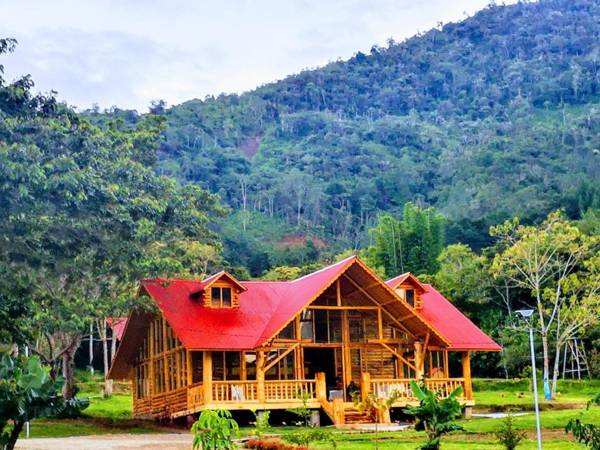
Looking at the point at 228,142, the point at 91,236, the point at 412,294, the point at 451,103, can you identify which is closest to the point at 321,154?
the point at 228,142

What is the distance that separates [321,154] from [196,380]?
94.4 meters

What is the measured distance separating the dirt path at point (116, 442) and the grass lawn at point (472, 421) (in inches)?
82.8

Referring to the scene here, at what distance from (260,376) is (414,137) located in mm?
101239

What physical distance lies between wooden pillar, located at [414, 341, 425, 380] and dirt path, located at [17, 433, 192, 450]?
8.98 m

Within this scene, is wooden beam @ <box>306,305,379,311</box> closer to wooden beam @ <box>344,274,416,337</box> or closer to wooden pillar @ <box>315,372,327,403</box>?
wooden beam @ <box>344,274,416,337</box>

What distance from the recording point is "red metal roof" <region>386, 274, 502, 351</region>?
35.3 m

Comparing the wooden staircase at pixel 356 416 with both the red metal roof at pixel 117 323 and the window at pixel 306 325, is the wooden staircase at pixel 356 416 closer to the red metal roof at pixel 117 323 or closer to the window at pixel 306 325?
the window at pixel 306 325

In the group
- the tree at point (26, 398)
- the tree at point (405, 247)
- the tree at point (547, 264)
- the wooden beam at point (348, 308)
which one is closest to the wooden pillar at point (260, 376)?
the wooden beam at point (348, 308)

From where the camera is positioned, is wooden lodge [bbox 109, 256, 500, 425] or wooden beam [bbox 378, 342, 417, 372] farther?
wooden beam [bbox 378, 342, 417, 372]

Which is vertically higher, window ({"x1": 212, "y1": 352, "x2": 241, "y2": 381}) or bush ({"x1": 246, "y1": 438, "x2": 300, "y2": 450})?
window ({"x1": 212, "y1": 352, "x2": 241, "y2": 381})

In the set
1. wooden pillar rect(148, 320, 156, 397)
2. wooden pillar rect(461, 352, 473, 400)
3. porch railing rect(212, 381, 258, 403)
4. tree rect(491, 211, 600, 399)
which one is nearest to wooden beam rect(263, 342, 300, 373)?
porch railing rect(212, 381, 258, 403)

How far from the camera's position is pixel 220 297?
3419 cm

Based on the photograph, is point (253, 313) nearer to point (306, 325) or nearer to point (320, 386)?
point (306, 325)

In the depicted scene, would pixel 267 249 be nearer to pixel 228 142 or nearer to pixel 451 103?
pixel 228 142
